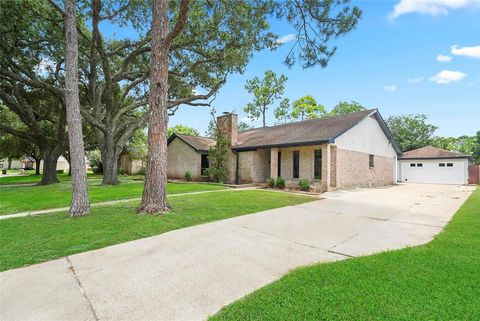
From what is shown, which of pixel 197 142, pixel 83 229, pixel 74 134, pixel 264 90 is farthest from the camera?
pixel 264 90

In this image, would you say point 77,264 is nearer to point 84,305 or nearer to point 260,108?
point 84,305

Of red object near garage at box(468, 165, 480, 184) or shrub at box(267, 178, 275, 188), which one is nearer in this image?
shrub at box(267, 178, 275, 188)

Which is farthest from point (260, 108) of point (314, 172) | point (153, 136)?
point (153, 136)

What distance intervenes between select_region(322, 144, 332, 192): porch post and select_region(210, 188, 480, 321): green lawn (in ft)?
31.2

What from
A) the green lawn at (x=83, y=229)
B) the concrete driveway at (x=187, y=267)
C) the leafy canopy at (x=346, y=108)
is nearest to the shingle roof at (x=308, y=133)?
the green lawn at (x=83, y=229)

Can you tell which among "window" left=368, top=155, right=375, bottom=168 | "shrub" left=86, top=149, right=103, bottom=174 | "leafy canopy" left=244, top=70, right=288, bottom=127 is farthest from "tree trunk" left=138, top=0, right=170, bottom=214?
"shrub" left=86, top=149, right=103, bottom=174

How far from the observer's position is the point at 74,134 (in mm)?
7016

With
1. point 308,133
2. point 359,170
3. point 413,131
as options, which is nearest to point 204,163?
point 308,133

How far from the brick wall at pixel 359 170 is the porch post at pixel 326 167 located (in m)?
0.92

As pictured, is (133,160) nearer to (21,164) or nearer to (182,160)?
(182,160)

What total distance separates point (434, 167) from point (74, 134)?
27700 millimetres

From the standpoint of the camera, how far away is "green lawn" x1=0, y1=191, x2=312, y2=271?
14.1 ft

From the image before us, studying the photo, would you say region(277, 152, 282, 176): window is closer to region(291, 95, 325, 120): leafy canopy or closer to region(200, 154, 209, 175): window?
region(200, 154, 209, 175): window

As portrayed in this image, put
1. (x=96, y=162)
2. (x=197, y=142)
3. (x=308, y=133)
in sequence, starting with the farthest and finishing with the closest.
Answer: (x=96, y=162)
(x=197, y=142)
(x=308, y=133)
